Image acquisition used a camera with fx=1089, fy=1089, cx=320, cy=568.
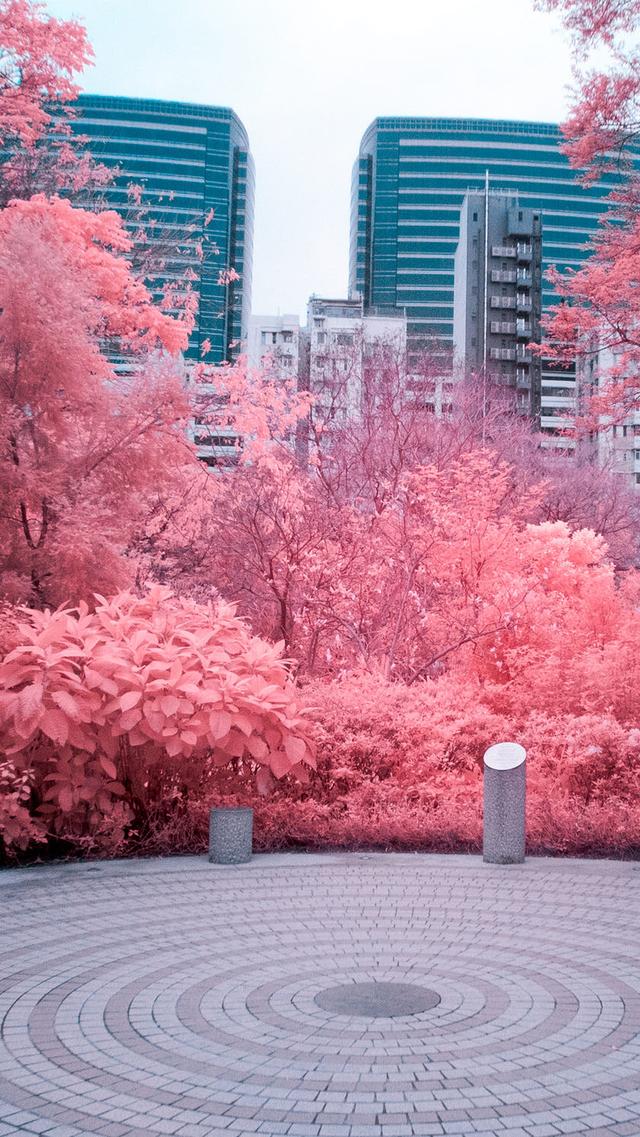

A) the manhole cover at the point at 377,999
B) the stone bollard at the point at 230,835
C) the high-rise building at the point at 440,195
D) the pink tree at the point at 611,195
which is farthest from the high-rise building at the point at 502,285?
the manhole cover at the point at 377,999

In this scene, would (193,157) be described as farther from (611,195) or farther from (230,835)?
(230,835)

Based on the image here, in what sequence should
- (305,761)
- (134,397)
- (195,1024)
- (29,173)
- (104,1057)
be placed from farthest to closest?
1. (29,173)
2. (134,397)
3. (305,761)
4. (195,1024)
5. (104,1057)

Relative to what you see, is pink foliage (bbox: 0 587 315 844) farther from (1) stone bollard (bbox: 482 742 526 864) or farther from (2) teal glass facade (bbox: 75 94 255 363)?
(2) teal glass facade (bbox: 75 94 255 363)

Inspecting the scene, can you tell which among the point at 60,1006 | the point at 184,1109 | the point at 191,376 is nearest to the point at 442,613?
the point at 191,376

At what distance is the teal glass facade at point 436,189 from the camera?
477 ft

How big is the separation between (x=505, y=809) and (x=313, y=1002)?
4014 millimetres

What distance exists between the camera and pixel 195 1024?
5316 mm

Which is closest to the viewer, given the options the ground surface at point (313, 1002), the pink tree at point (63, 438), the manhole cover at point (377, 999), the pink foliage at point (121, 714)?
the ground surface at point (313, 1002)

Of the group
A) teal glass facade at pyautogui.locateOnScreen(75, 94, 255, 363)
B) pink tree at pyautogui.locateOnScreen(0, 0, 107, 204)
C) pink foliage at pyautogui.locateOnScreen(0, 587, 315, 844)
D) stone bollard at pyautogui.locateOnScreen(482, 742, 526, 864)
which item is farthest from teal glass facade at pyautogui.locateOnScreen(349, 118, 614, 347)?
stone bollard at pyautogui.locateOnScreen(482, 742, 526, 864)

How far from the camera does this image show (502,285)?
102 m

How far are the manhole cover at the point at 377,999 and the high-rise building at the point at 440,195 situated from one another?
140 m

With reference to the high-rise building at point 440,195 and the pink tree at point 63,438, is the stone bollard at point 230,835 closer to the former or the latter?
the pink tree at point 63,438

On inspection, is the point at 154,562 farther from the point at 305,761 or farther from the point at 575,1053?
the point at 575,1053

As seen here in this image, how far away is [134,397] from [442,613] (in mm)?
5189
